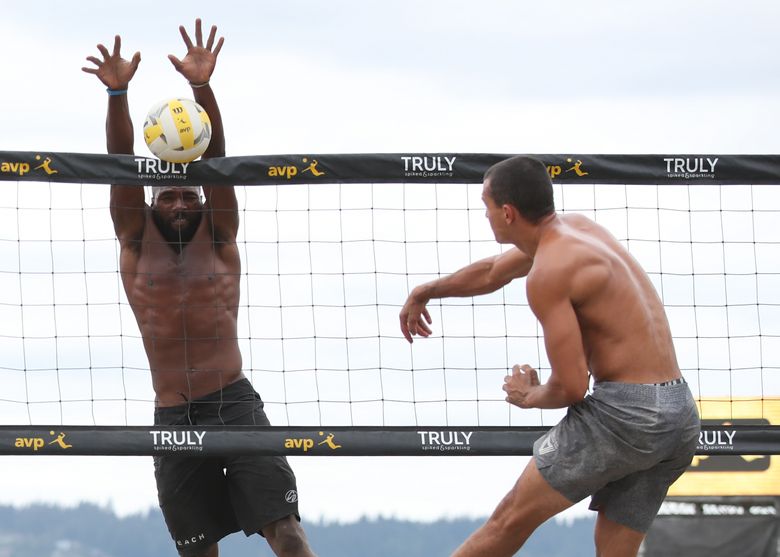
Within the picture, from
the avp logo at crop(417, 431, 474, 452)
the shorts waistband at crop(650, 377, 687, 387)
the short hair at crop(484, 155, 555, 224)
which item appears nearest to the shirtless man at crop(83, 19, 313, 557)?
the avp logo at crop(417, 431, 474, 452)

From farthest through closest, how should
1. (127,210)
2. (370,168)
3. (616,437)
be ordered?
(127,210) < (370,168) < (616,437)

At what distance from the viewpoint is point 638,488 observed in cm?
532

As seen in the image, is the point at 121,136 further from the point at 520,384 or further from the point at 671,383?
the point at 671,383

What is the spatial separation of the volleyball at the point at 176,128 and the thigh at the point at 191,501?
1.55m

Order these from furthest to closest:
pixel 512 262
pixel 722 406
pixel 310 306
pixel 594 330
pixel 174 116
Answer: pixel 722 406 → pixel 310 306 → pixel 174 116 → pixel 512 262 → pixel 594 330

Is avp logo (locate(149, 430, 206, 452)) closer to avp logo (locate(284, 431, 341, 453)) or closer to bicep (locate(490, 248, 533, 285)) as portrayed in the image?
avp logo (locate(284, 431, 341, 453))

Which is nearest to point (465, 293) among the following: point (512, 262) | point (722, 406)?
point (512, 262)

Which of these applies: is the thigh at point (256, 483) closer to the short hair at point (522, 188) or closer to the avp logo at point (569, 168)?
the avp logo at point (569, 168)

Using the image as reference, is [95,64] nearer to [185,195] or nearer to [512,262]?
[185,195]

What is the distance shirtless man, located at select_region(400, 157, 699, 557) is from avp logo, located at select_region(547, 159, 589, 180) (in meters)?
1.55

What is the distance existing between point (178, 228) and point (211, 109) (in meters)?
0.64

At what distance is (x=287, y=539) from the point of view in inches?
267

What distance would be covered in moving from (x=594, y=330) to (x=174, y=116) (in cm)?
244

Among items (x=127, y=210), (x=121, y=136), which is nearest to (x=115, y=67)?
(x=121, y=136)
